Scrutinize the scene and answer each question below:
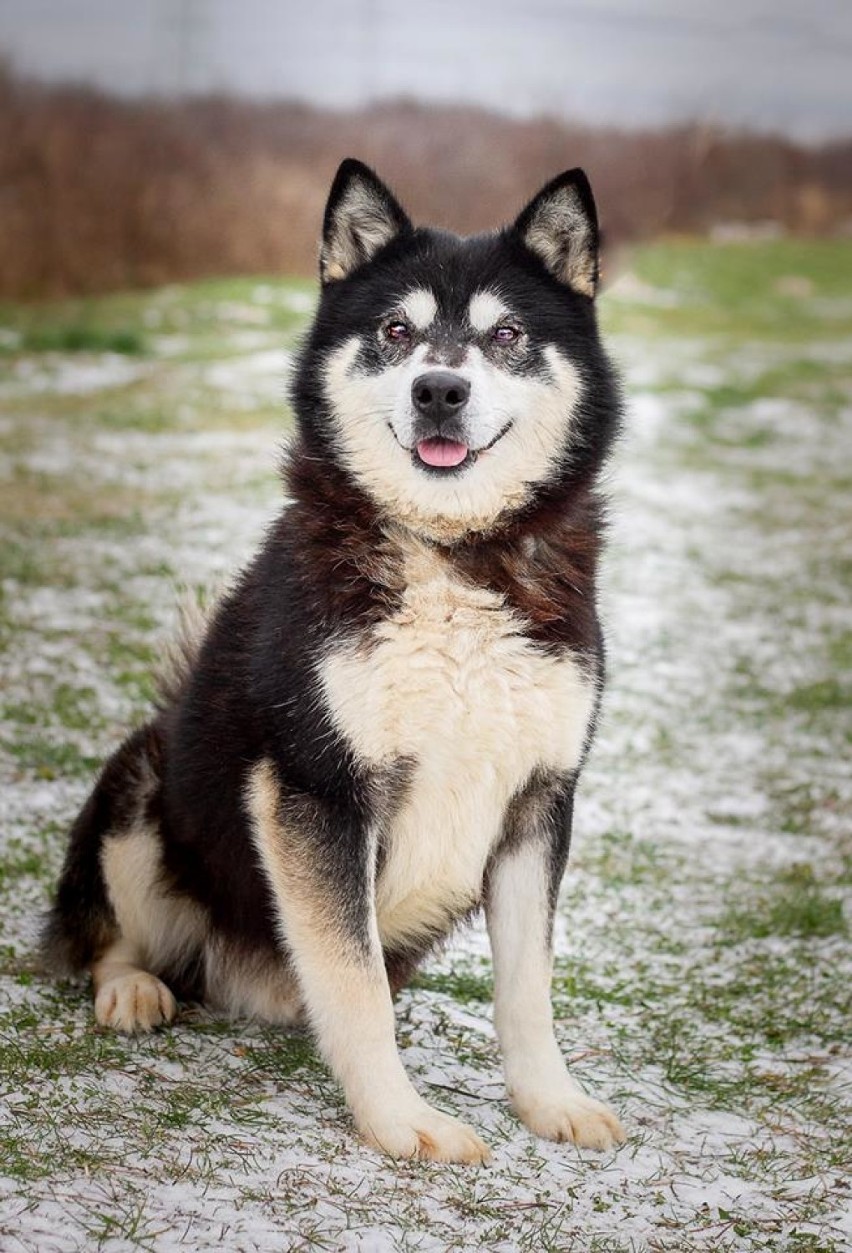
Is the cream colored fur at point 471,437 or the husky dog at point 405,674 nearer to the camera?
the husky dog at point 405,674

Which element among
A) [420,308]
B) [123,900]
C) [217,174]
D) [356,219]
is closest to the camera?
[420,308]

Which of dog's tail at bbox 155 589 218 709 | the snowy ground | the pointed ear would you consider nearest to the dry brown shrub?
the snowy ground

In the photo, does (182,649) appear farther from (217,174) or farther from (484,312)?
(217,174)

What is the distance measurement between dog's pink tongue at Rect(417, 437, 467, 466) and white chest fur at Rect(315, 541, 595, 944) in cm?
16

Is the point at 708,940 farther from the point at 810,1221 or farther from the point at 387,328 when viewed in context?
the point at 387,328

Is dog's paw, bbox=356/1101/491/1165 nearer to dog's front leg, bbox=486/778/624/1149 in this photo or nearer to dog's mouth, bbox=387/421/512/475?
dog's front leg, bbox=486/778/624/1149

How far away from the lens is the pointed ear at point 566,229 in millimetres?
2951

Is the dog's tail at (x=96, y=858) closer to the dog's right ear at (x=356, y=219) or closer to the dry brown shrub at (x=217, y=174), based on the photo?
the dog's right ear at (x=356, y=219)

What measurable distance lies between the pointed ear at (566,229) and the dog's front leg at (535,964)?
99 centimetres

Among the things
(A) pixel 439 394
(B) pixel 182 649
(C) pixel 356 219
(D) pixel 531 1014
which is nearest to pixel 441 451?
(A) pixel 439 394

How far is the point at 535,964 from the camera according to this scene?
2.84 m

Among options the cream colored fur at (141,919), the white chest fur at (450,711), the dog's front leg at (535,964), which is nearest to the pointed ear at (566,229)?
the white chest fur at (450,711)

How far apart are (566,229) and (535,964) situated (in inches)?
55.0

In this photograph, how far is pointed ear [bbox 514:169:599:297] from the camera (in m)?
2.95
